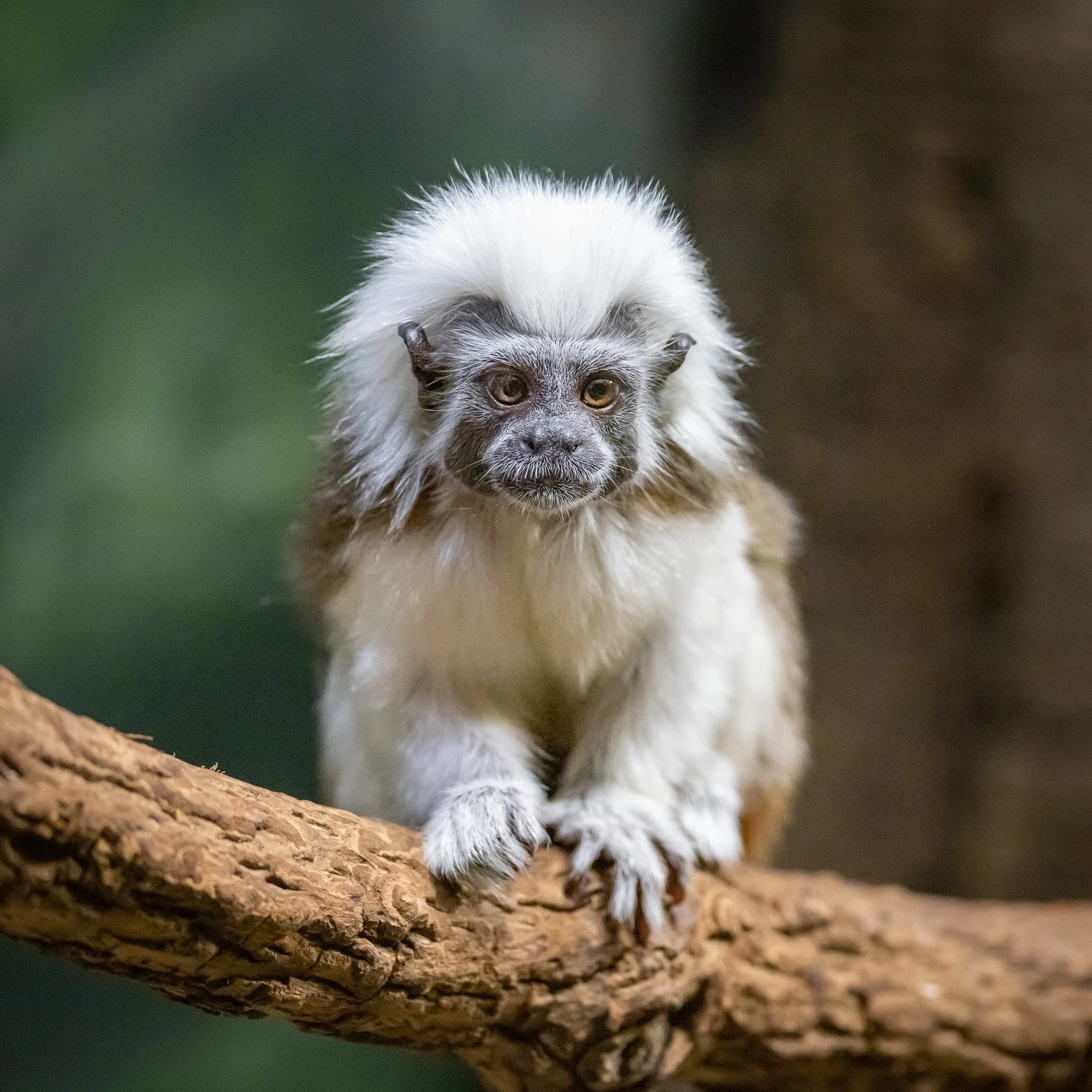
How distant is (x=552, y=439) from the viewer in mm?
2312

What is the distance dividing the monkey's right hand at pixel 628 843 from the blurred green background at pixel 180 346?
926mm

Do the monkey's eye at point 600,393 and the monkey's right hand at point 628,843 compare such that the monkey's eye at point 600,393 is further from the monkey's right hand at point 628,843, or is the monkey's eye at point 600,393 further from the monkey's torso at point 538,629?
the monkey's right hand at point 628,843

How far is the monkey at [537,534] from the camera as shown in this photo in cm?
242

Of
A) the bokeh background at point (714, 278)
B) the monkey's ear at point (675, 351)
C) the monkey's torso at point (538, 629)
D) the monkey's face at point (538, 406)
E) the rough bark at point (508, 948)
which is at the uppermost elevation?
the bokeh background at point (714, 278)

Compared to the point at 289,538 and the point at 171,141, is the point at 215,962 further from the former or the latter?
the point at 171,141

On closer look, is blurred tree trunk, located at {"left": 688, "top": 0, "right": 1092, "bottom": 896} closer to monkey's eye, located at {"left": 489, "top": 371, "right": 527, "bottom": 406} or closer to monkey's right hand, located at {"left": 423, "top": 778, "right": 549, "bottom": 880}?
monkey's eye, located at {"left": 489, "top": 371, "right": 527, "bottom": 406}

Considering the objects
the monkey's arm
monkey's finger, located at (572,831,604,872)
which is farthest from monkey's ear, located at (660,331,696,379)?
monkey's finger, located at (572,831,604,872)

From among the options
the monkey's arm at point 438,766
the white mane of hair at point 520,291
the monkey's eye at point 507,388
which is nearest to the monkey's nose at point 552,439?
the monkey's eye at point 507,388

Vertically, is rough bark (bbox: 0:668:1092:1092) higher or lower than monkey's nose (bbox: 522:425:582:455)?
lower

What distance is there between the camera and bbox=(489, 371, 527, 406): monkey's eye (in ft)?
7.92

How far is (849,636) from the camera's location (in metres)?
4.66

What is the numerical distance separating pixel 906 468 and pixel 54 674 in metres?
3.16

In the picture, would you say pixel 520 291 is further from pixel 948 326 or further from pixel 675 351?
pixel 948 326

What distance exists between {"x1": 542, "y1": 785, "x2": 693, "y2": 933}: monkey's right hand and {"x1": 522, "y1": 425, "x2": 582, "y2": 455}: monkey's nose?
0.83 m
